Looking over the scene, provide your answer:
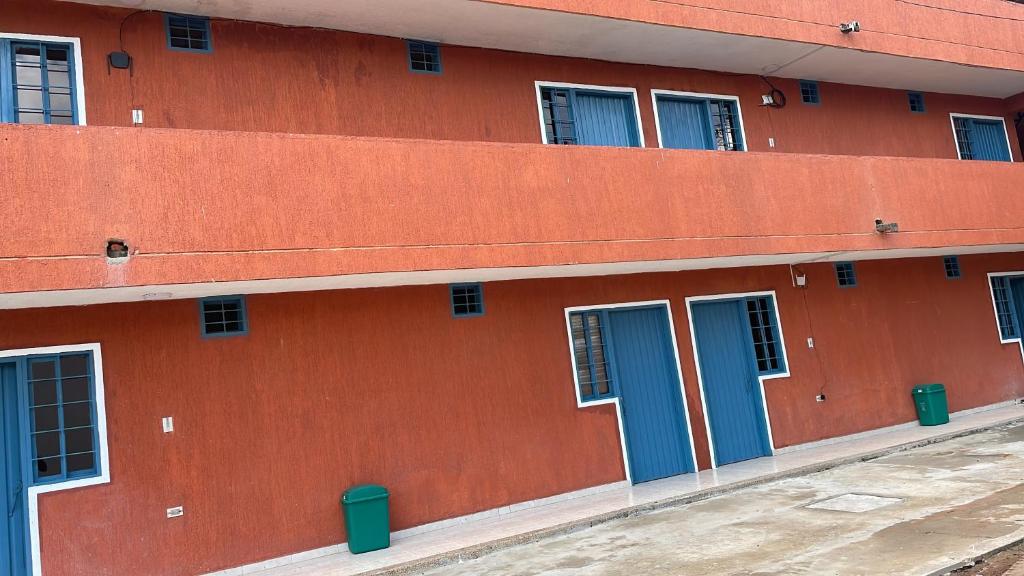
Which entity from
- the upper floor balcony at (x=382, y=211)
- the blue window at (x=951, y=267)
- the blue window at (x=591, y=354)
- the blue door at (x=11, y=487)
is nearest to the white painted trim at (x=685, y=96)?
the upper floor balcony at (x=382, y=211)

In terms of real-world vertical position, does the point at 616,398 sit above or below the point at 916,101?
below

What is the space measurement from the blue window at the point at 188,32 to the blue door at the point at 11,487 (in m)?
4.17

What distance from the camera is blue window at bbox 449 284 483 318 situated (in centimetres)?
1077

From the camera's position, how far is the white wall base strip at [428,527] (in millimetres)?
8914

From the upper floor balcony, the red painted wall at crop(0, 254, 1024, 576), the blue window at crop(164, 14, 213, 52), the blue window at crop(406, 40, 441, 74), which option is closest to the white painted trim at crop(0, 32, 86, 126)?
the blue window at crop(164, 14, 213, 52)

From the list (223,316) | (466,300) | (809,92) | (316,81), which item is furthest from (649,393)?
(809,92)

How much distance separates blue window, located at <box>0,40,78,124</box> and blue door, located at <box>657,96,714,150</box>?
28.2 feet

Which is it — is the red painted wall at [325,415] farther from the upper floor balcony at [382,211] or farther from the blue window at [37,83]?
the blue window at [37,83]

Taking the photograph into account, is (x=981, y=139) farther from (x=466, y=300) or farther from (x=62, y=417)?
(x=62, y=417)

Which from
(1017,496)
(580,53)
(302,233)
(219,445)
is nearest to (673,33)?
(580,53)

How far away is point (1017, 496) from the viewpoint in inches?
341

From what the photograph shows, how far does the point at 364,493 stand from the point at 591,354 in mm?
4161

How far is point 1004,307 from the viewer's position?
16.9 metres

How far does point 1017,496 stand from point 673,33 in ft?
25.4
